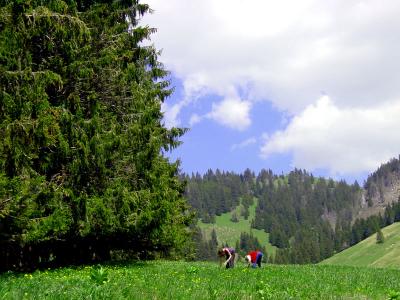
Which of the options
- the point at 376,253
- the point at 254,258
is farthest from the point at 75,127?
the point at 376,253

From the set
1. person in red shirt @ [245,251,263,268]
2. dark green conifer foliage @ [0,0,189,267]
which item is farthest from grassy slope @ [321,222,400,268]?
dark green conifer foliage @ [0,0,189,267]

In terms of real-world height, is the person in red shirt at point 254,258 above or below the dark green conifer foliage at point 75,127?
below

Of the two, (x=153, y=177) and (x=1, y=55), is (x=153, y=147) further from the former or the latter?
(x=1, y=55)

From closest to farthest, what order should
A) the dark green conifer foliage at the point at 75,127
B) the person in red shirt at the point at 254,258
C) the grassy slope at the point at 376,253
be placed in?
1. the dark green conifer foliage at the point at 75,127
2. the person in red shirt at the point at 254,258
3. the grassy slope at the point at 376,253

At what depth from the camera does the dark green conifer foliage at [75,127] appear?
1454 cm

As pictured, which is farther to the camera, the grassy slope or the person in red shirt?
the grassy slope

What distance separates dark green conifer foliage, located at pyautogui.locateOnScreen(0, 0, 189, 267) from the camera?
14.5 meters

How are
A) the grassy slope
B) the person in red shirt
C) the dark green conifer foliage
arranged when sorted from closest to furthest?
the dark green conifer foliage
the person in red shirt
the grassy slope

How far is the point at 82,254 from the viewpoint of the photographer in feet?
84.5

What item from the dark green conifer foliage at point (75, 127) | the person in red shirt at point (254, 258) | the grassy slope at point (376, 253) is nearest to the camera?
the dark green conifer foliage at point (75, 127)

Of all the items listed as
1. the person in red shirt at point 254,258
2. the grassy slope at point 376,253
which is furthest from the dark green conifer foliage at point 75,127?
the grassy slope at point 376,253

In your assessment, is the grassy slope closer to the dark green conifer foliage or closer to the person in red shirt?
the person in red shirt

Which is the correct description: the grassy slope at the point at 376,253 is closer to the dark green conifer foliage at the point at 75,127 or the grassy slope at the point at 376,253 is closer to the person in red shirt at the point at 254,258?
the person in red shirt at the point at 254,258

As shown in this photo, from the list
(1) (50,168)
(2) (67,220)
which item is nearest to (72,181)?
(1) (50,168)
